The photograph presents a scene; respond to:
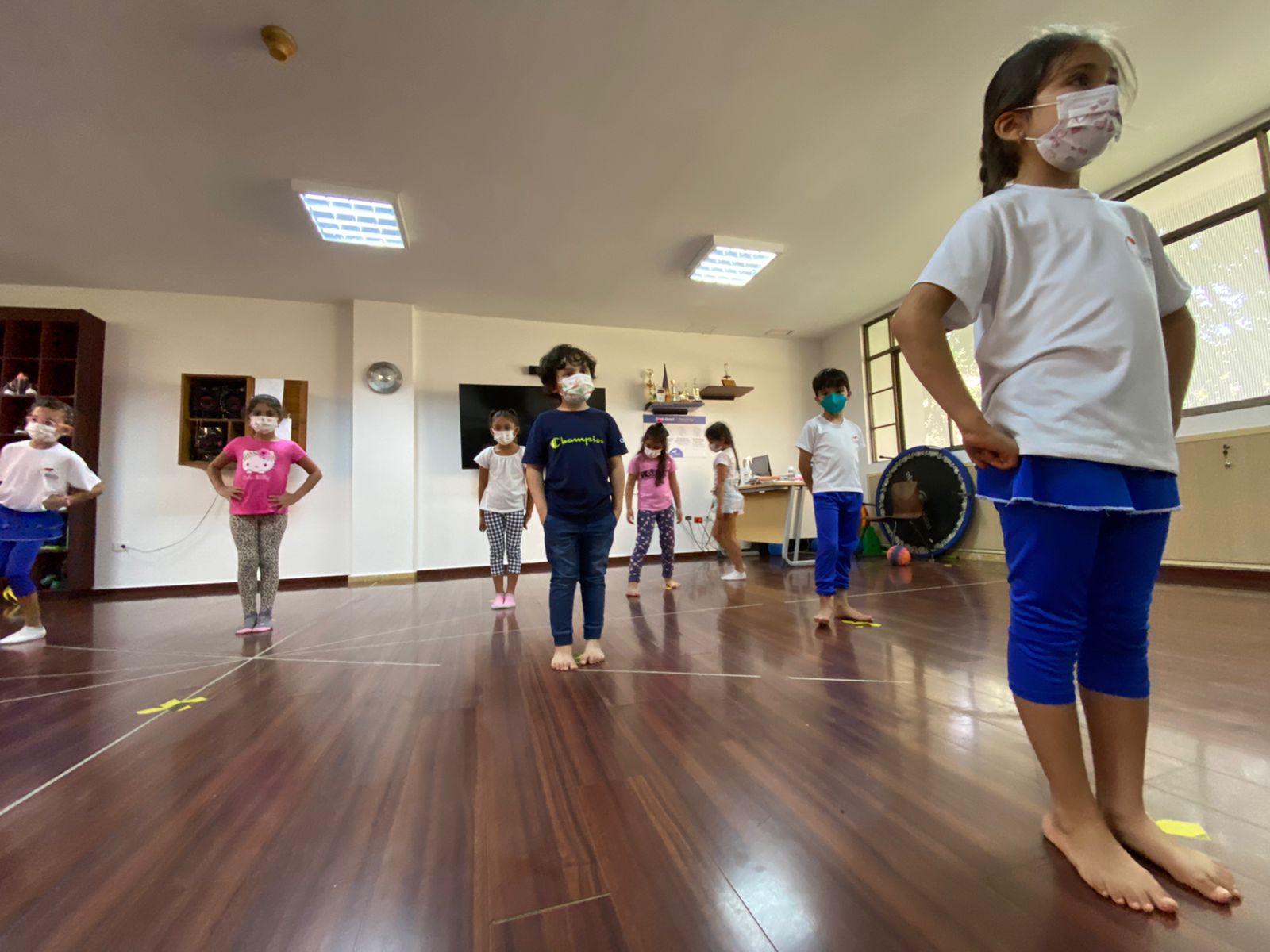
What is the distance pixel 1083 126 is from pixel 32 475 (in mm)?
3866

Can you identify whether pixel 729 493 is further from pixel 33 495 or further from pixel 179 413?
pixel 179 413

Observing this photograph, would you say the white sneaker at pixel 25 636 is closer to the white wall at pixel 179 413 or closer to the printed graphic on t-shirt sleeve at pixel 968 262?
the white wall at pixel 179 413

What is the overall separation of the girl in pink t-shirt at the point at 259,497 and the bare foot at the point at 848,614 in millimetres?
2472

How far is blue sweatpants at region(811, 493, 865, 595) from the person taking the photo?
2.05 meters

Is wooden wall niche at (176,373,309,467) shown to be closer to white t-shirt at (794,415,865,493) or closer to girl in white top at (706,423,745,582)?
girl in white top at (706,423,745,582)

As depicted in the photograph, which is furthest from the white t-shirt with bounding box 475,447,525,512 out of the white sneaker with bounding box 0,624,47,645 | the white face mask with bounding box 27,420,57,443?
the white sneaker with bounding box 0,624,47,645

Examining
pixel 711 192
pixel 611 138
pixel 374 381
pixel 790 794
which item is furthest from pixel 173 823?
pixel 374 381

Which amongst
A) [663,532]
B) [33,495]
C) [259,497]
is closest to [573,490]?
[259,497]

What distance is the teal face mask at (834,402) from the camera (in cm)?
210

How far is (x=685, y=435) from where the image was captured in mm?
5828

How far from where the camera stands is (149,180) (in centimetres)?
302

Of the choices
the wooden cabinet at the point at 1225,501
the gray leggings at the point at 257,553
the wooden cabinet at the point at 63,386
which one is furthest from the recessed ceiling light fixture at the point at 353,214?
the wooden cabinet at the point at 1225,501

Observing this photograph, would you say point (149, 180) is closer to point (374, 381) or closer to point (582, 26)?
point (374, 381)

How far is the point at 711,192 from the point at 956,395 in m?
3.19
